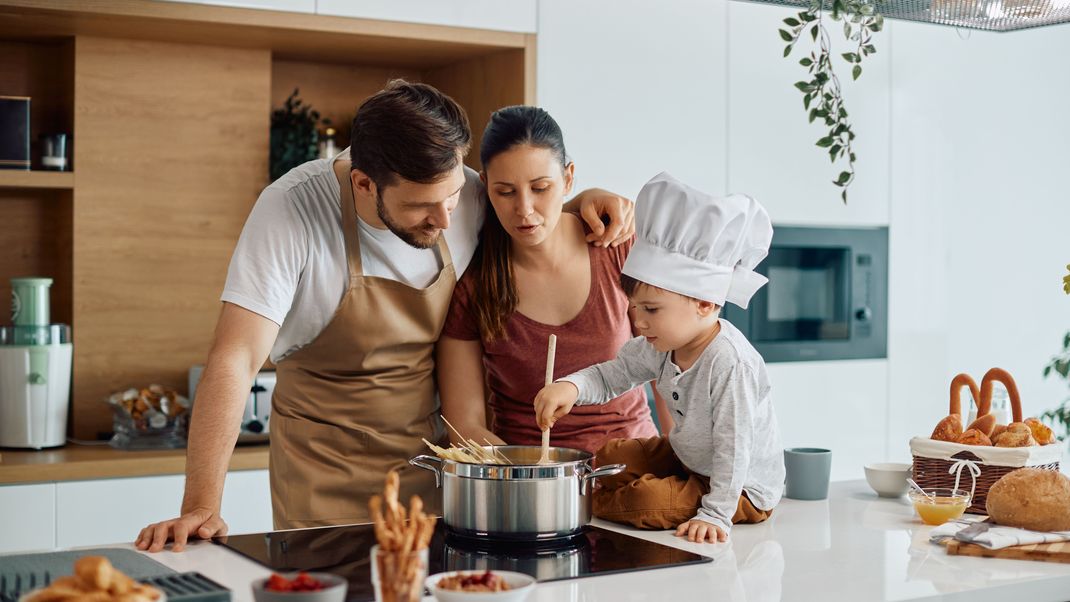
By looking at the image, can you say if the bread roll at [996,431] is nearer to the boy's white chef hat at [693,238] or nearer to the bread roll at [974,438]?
the bread roll at [974,438]

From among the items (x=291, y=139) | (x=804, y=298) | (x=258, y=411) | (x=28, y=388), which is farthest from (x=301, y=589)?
(x=804, y=298)

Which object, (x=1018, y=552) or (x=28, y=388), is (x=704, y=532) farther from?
(x=28, y=388)

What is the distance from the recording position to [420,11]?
9.83ft

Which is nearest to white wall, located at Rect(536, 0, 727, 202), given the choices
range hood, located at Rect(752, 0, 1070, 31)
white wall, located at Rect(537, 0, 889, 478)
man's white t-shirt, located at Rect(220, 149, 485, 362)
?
white wall, located at Rect(537, 0, 889, 478)

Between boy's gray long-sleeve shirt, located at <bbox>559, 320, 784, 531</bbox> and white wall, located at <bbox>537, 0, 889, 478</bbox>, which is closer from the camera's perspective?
boy's gray long-sleeve shirt, located at <bbox>559, 320, 784, 531</bbox>

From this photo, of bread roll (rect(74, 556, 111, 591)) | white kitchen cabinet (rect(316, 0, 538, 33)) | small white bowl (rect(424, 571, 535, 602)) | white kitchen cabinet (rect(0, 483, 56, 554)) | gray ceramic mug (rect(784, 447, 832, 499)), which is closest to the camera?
bread roll (rect(74, 556, 111, 591))

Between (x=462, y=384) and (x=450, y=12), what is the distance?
133 centimetres

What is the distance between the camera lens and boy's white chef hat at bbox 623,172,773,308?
158 centimetres

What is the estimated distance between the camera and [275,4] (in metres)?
2.87

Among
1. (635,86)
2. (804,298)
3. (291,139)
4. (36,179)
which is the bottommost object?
(804,298)

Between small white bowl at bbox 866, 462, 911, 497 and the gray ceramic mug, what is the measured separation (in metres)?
0.09

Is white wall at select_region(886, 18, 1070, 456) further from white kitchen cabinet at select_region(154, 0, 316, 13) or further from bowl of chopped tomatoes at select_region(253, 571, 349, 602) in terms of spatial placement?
bowl of chopped tomatoes at select_region(253, 571, 349, 602)

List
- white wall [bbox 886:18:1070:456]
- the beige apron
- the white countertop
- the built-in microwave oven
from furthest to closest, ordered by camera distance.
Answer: white wall [bbox 886:18:1070:456]
the built-in microwave oven
the beige apron
the white countertop

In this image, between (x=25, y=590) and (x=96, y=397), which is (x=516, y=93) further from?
(x=25, y=590)
